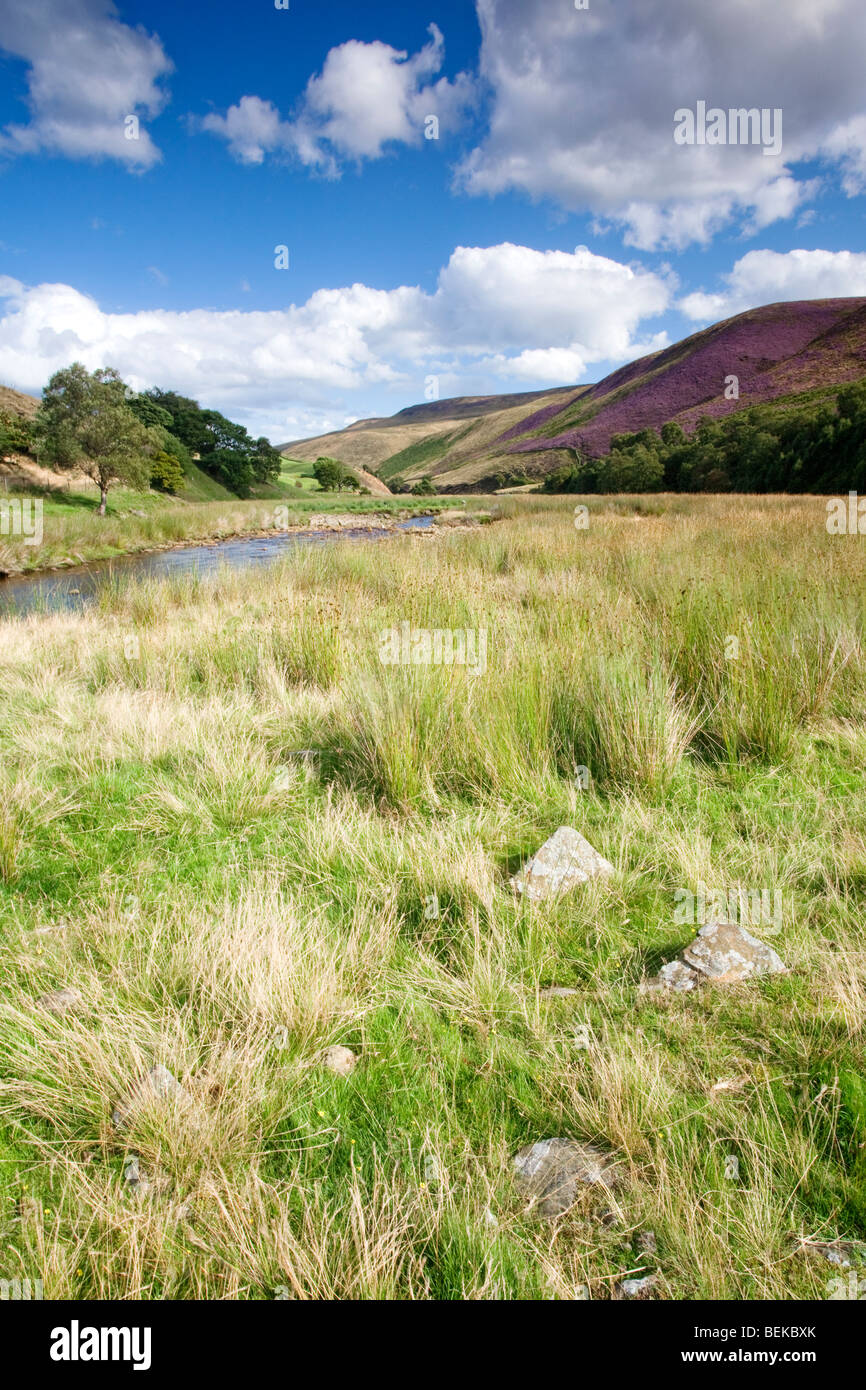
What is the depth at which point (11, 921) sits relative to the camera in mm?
2447

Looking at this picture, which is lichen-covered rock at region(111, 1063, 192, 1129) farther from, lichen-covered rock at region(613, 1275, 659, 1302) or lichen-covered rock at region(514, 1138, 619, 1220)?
lichen-covered rock at region(613, 1275, 659, 1302)

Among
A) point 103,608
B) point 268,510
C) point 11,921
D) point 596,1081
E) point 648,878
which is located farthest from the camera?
point 268,510

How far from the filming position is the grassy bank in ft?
55.0

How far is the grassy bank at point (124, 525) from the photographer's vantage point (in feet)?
55.0

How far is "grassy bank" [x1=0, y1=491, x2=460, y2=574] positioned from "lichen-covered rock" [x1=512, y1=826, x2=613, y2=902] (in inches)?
570

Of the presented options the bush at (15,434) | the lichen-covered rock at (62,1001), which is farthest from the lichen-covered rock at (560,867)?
the bush at (15,434)

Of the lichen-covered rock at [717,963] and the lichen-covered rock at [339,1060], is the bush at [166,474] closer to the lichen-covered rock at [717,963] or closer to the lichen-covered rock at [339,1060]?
the lichen-covered rock at [339,1060]

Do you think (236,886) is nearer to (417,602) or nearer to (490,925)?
(490,925)

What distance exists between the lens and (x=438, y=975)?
6.94ft

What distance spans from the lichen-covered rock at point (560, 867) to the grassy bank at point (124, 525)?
47.5ft

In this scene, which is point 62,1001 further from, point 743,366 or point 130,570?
point 743,366

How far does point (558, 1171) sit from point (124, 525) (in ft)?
80.0
